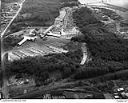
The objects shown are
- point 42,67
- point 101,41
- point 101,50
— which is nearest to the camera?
point 42,67

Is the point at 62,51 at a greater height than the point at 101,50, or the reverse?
the point at 101,50

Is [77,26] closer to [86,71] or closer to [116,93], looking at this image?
[86,71]

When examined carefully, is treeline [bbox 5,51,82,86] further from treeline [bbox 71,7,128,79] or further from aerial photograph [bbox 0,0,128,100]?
treeline [bbox 71,7,128,79]

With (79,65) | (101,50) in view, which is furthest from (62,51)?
(101,50)

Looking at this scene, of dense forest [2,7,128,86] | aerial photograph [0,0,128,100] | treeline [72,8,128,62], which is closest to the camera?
aerial photograph [0,0,128,100]

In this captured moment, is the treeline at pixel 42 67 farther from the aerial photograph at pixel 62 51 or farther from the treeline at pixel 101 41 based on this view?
the treeline at pixel 101 41

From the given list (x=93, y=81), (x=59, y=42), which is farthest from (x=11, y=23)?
(x=93, y=81)

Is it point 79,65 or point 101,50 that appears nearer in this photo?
point 79,65

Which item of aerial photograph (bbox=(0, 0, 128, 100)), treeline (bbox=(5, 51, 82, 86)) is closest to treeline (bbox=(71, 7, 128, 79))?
aerial photograph (bbox=(0, 0, 128, 100))

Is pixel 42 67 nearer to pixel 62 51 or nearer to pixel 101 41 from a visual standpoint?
pixel 62 51
